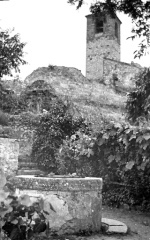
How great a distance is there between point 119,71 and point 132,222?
22482 mm

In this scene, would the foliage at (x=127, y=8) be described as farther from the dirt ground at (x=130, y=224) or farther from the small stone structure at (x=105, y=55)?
the small stone structure at (x=105, y=55)

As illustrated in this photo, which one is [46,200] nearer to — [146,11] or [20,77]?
[146,11]

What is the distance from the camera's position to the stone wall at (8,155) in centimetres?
910

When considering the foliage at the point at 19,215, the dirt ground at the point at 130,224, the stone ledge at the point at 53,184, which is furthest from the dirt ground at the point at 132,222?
the foliage at the point at 19,215

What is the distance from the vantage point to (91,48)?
100 feet

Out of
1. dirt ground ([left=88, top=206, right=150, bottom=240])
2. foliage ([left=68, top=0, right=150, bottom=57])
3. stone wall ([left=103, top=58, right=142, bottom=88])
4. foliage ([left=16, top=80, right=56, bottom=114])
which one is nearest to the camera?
foliage ([left=68, top=0, right=150, bottom=57])

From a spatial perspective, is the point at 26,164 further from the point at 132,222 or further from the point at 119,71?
the point at 119,71

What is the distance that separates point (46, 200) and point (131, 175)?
20.3 feet

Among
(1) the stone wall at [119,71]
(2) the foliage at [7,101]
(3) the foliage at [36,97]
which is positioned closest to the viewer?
(2) the foliage at [7,101]

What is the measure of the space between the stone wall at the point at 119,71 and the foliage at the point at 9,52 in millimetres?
9769

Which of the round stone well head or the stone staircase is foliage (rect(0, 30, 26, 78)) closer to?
→ the stone staircase

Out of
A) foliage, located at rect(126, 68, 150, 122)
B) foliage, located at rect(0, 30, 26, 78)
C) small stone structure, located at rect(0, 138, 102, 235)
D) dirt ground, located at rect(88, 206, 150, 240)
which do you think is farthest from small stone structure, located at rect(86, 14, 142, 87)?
small stone structure, located at rect(0, 138, 102, 235)

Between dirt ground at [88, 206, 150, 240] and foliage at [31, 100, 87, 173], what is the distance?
3659 millimetres

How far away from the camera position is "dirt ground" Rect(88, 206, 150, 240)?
4852mm
